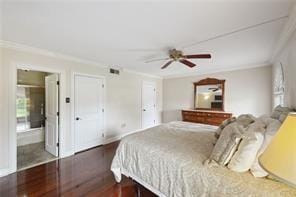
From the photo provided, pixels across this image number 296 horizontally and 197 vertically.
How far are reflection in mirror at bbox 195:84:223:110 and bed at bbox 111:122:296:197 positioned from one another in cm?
299

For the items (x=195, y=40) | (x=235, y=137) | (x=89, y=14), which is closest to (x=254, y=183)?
(x=235, y=137)

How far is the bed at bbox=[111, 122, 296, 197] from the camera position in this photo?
132 cm

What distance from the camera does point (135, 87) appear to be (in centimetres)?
566

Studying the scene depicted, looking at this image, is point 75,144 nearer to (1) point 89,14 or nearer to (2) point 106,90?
(2) point 106,90

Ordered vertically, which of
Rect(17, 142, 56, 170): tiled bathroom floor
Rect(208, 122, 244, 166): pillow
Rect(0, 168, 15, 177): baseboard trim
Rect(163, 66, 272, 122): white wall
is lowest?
Rect(17, 142, 56, 170): tiled bathroom floor

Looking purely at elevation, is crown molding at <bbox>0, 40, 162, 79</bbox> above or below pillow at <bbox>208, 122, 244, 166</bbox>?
above

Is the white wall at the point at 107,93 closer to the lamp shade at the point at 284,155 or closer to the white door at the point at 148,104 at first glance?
the white door at the point at 148,104

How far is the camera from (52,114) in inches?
147

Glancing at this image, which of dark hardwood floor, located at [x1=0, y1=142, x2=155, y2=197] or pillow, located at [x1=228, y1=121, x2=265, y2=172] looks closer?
pillow, located at [x1=228, y1=121, x2=265, y2=172]

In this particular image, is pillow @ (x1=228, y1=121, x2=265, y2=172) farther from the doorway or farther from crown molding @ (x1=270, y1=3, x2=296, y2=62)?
the doorway

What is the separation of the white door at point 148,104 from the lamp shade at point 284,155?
529 cm

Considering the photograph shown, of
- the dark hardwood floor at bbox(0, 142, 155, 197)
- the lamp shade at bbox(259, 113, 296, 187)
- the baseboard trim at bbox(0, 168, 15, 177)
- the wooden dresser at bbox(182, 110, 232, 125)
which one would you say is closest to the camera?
the lamp shade at bbox(259, 113, 296, 187)

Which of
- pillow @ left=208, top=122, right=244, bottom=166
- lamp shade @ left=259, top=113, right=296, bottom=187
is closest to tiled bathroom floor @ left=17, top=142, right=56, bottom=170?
pillow @ left=208, top=122, right=244, bottom=166

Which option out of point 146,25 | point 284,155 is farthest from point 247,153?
point 146,25
